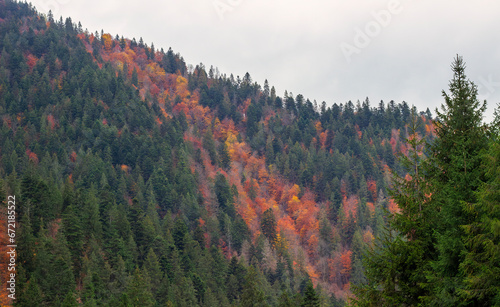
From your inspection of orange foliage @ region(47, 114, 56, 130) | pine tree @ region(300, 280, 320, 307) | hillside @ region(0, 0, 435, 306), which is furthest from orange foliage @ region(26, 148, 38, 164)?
pine tree @ region(300, 280, 320, 307)

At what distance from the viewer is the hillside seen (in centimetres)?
6038

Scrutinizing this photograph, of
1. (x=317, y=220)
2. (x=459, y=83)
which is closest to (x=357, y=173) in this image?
(x=317, y=220)

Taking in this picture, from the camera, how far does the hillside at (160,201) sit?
198 feet

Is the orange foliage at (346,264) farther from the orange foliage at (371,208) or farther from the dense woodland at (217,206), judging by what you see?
the orange foliage at (371,208)

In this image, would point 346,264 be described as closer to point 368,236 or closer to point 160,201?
point 368,236

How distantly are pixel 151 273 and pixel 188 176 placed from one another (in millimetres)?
68187

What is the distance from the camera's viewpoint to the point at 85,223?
69.6m

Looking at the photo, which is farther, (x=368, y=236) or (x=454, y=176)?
(x=368, y=236)

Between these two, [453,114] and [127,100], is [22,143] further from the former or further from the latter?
[453,114]

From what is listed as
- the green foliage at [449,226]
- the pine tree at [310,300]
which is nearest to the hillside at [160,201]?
the pine tree at [310,300]

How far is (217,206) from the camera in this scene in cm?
13538

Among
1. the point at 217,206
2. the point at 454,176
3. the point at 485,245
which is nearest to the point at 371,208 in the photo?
the point at 217,206

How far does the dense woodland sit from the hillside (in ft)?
1.25

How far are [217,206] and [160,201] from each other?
61.1 ft
